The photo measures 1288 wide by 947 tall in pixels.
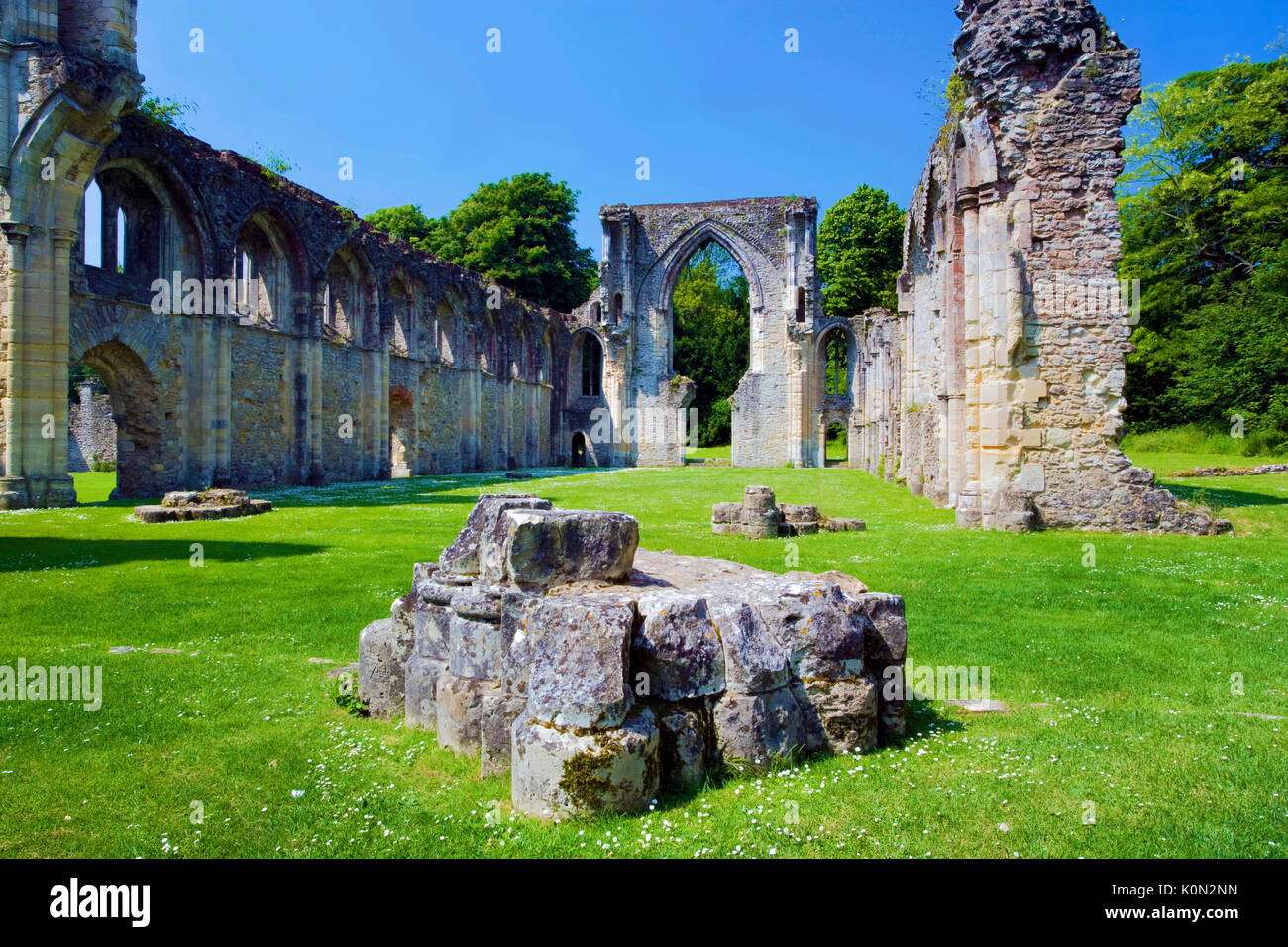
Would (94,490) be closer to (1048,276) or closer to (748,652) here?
(1048,276)

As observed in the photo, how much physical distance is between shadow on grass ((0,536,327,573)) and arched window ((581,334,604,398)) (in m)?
36.4

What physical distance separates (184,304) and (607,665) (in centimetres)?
2103

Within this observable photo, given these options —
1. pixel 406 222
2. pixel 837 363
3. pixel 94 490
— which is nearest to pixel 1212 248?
pixel 837 363

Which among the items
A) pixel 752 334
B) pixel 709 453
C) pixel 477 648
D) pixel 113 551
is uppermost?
pixel 752 334

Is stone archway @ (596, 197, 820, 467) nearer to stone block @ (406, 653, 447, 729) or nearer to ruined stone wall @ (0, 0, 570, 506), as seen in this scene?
ruined stone wall @ (0, 0, 570, 506)

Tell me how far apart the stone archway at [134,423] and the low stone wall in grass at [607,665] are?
60.7ft

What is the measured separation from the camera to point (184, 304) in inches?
798

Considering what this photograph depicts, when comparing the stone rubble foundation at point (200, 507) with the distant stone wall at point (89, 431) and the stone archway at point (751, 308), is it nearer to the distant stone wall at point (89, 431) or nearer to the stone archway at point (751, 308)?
the distant stone wall at point (89, 431)

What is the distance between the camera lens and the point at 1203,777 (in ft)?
11.8

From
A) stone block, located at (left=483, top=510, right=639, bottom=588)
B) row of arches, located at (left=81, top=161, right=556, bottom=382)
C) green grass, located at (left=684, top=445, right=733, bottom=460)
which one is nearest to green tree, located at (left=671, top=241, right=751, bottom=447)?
green grass, located at (left=684, top=445, right=733, bottom=460)

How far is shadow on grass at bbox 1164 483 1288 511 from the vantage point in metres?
13.6
